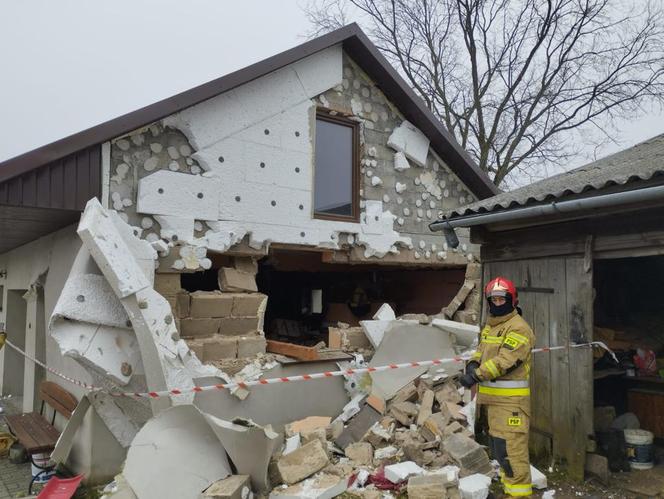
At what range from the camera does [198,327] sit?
634 cm

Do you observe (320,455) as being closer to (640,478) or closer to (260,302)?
(260,302)

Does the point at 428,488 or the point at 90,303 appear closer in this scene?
the point at 428,488

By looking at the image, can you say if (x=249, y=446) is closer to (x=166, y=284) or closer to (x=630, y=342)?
(x=166, y=284)

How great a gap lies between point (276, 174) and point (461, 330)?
3.59 m

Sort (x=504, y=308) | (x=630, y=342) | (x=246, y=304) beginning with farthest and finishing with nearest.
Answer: (x=246, y=304) < (x=630, y=342) < (x=504, y=308)

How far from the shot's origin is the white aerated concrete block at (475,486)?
4508mm

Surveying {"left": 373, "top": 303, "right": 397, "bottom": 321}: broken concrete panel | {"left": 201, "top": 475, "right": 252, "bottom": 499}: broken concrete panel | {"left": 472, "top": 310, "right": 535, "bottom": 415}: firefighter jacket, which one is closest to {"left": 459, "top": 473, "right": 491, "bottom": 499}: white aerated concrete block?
{"left": 472, "top": 310, "right": 535, "bottom": 415}: firefighter jacket

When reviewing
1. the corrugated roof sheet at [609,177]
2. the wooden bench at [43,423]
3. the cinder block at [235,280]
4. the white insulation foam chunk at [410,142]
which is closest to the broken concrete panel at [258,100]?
the white insulation foam chunk at [410,142]

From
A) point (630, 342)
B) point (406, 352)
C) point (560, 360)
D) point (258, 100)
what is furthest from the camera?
point (406, 352)

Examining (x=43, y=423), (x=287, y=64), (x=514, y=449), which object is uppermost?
(x=287, y=64)

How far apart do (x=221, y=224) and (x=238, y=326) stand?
53.0 inches

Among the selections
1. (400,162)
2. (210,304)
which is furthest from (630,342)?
(210,304)

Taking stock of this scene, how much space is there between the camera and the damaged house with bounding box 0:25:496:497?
212 inches

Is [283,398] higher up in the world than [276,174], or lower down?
lower down
